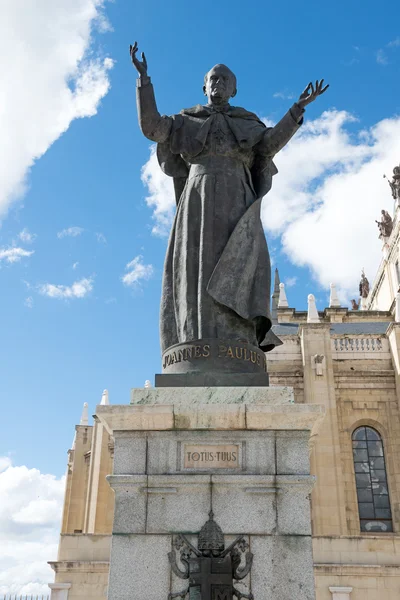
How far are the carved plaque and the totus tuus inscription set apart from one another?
2.15 feet

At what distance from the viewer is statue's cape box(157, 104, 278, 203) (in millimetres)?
5594

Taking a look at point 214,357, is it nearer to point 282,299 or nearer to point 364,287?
point 282,299

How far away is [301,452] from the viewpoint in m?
4.31

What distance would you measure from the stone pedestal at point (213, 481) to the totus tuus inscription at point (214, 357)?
0.36 m

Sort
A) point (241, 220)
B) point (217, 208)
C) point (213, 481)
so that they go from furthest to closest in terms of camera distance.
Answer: point (217, 208)
point (241, 220)
point (213, 481)

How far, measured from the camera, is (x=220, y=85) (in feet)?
19.2

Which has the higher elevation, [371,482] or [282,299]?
[282,299]

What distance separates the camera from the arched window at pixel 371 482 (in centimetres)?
2783

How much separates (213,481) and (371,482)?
26447 millimetres

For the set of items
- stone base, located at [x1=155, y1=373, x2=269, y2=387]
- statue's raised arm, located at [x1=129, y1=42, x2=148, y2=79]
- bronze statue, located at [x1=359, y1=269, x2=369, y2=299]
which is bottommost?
stone base, located at [x1=155, y1=373, x2=269, y2=387]

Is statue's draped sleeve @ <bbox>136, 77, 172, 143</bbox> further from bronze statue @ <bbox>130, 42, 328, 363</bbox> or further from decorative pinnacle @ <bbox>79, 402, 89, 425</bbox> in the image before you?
decorative pinnacle @ <bbox>79, 402, 89, 425</bbox>

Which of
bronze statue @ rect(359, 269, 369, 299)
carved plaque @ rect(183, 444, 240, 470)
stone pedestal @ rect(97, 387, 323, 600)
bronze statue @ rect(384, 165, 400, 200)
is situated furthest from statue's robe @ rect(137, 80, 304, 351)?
bronze statue @ rect(359, 269, 369, 299)

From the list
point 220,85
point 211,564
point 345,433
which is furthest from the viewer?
point 345,433

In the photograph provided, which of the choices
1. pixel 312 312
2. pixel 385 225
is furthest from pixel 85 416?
pixel 385 225
